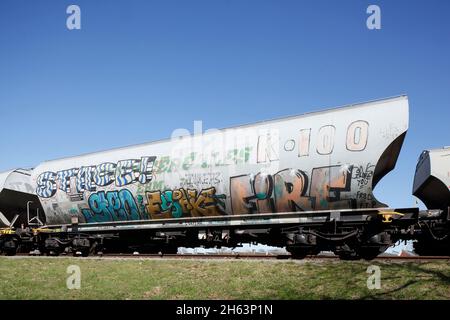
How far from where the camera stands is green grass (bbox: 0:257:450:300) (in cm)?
905

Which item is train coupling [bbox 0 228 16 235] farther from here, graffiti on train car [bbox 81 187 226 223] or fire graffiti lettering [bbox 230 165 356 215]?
fire graffiti lettering [bbox 230 165 356 215]

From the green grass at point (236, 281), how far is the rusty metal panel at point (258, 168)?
198cm

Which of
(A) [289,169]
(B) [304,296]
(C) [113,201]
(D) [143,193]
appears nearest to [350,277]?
(B) [304,296]

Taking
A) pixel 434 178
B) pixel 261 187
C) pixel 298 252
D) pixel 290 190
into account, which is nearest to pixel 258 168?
pixel 261 187

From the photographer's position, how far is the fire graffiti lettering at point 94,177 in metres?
16.1

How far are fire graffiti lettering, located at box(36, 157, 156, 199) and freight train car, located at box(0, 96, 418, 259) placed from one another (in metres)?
0.05

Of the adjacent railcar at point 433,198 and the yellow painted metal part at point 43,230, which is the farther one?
the yellow painted metal part at point 43,230

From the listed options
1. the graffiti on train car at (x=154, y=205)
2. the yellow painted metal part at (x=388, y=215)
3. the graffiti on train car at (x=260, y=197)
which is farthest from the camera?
the graffiti on train car at (x=154, y=205)

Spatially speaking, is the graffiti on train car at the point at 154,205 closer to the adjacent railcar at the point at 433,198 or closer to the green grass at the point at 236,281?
the green grass at the point at 236,281

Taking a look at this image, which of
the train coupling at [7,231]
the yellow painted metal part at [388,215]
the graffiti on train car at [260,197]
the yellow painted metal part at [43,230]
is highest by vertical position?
the graffiti on train car at [260,197]

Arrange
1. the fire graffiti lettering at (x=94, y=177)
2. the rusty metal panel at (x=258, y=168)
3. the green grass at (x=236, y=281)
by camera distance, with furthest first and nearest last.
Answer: the fire graffiti lettering at (x=94, y=177)
the rusty metal panel at (x=258, y=168)
the green grass at (x=236, y=281)

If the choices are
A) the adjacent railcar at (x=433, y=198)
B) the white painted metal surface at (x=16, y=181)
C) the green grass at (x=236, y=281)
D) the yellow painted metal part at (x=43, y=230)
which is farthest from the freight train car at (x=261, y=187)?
the white painted metal surface at (x=16, y=181)
